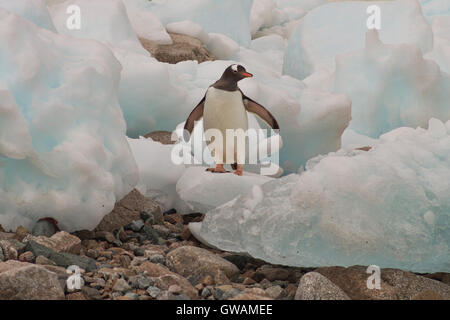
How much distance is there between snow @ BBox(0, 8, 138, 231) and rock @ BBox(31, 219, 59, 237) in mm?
34

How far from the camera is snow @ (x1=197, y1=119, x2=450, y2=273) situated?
2936 millimetres

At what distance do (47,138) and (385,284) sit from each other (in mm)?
1788

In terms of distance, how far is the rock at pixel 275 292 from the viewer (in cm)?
264

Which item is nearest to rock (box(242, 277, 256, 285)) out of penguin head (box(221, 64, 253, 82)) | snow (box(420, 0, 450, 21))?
penguin head (box(221, 64, 253, 82))

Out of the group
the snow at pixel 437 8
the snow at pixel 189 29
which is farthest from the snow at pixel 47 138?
the snow at pixel 437 8

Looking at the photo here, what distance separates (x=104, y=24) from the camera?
6.58m

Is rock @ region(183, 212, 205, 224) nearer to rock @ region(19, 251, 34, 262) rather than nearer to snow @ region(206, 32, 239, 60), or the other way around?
rock @ region(19, 251, 34, 262)

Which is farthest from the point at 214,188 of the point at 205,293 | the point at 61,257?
the point at 205,293

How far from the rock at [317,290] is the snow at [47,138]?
1.35 meters

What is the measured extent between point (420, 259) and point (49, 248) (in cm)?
165

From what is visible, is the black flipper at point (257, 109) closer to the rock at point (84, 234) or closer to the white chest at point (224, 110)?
the white chest at point (224, 110)

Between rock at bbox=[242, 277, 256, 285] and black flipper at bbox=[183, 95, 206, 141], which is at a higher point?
black flipper at bbox=[183, 95, 206, 141]

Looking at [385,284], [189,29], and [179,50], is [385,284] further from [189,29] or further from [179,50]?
[189,29]

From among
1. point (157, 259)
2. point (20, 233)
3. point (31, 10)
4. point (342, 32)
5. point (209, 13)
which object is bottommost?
point (157, 259)
